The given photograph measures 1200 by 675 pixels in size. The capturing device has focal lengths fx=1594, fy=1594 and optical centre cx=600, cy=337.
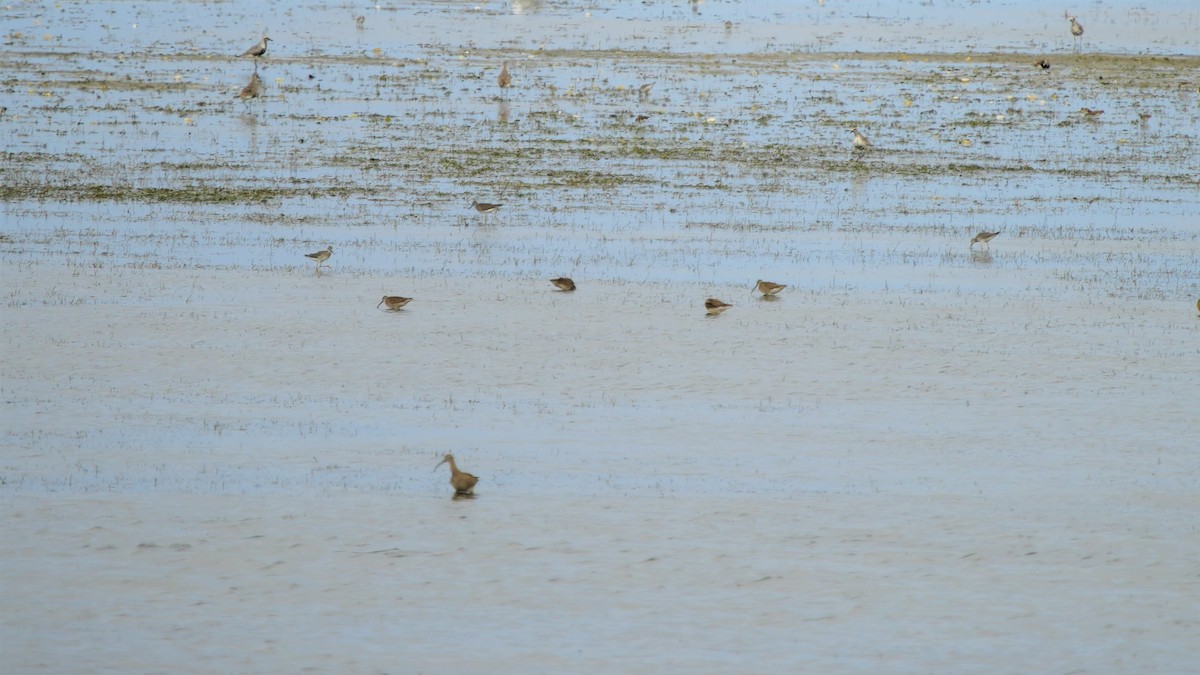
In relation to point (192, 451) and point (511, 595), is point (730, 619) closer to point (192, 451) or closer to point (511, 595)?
point (511, 595)

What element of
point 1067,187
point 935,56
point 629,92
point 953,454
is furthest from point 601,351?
point 935,56

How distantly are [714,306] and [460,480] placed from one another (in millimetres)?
5530

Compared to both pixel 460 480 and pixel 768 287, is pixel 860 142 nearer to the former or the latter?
pixel 768 287

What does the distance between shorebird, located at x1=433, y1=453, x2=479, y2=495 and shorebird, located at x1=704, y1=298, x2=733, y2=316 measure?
5.38 metres

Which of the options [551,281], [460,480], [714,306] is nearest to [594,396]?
[460,480]

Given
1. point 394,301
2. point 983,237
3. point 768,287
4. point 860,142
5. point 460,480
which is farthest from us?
point 860,142

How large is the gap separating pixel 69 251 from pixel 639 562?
10.0 meters

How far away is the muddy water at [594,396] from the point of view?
8250 millimetres

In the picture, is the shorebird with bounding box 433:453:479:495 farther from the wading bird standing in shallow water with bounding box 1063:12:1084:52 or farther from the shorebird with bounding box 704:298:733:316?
the wading bird standing in shallow water with bounding box 1063:12:1084:52

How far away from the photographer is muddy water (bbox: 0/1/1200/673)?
8250 mm

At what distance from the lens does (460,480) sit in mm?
9750

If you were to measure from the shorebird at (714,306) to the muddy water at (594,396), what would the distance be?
0.08 m

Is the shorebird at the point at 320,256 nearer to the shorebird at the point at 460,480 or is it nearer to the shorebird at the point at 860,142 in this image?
the shorebird at the point at 460,480

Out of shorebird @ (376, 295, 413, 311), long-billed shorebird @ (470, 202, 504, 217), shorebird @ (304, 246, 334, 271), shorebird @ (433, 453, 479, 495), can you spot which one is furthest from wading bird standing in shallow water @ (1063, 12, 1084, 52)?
shorebird @ (433, 453, 479, 495)
